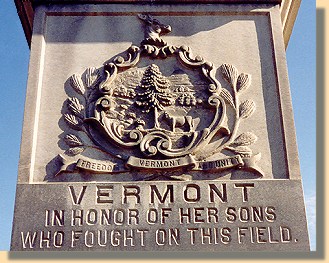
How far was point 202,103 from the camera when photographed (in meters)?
7.43

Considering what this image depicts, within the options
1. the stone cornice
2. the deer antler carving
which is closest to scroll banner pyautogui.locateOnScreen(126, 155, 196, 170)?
the deer antler carving

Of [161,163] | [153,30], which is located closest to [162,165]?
[161,163]

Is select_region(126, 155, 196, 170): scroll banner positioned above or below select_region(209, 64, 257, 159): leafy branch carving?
below

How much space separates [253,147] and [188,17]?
2374 millimetres

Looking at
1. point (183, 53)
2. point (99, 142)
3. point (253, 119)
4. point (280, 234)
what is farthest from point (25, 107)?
point (280, 234)

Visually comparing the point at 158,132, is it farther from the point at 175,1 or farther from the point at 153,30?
the point at 175,1

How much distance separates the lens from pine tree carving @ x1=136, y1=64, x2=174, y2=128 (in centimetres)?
736

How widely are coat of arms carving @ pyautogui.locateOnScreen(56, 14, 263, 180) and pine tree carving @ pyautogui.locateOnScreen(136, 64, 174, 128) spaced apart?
1 centimetres

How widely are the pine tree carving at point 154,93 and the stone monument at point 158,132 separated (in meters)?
0.02

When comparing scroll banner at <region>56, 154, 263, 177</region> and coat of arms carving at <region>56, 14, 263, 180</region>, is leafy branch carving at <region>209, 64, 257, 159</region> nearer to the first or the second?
coat of arms carving at <region>56, 14, 263, 180</region>

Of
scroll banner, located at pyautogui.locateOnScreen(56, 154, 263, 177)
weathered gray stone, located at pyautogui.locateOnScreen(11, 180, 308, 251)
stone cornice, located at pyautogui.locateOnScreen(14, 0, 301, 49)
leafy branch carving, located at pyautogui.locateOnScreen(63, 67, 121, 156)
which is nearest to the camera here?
weathered gray stone, located at pyautogui.locateOnScreen(11, 180, 308, 251)

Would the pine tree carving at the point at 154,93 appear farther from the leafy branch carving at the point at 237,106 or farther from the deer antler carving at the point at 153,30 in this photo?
the leafy branch carving at the point at 237,106

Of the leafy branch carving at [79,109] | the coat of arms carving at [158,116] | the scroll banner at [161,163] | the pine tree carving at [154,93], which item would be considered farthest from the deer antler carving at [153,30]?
the scroll banner at [161,163]

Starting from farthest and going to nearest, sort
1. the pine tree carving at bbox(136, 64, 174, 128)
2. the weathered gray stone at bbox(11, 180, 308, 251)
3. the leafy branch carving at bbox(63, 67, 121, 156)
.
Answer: the pine tree carving at bbox(136, 64, 174, 128)
the leafy branch carving at bbox(63, 67, 121, 156)
the weathered gray stone at bbox(11, 180, 308, 251)
